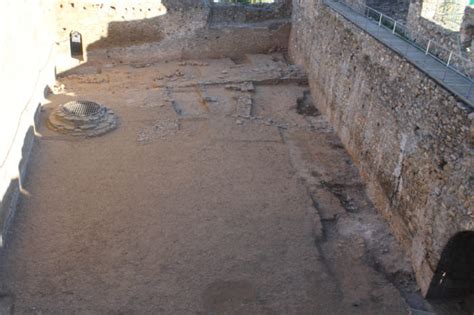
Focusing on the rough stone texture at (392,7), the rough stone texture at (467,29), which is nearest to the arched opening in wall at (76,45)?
the rough stone texture at (392,7)

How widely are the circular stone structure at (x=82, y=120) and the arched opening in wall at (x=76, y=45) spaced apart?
242 inches

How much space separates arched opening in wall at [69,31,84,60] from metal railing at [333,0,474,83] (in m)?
9.77

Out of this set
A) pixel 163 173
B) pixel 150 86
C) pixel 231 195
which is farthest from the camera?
pixel 150 86

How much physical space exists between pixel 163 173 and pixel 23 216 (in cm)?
288

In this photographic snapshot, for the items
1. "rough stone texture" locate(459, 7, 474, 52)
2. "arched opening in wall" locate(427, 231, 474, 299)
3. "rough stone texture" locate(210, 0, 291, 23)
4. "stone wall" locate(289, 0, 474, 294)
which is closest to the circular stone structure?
"stone wall" locate(289, 0, 474, 294)

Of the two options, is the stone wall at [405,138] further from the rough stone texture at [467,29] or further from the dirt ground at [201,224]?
the rough stone texture at [467,29]

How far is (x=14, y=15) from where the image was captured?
11.4m

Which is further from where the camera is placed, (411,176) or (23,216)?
(23,216)

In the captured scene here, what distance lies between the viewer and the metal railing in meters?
8.24

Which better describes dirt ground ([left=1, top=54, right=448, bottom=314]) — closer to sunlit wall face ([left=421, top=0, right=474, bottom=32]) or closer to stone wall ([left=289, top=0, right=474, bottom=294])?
stone wall ([left=289, top=0, right=474, bottom=294])

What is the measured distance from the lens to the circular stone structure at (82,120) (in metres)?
12.1

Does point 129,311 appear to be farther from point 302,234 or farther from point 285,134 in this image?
point 285,134

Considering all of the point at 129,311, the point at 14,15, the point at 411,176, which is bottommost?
the point at 129,311

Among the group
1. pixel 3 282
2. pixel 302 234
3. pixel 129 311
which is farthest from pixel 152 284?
pixel 302 234
